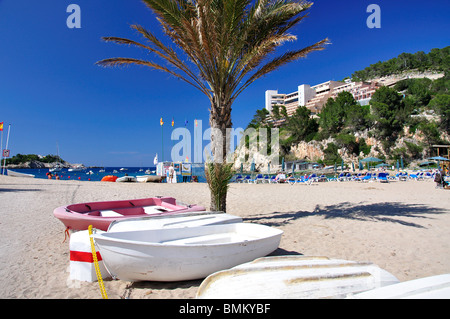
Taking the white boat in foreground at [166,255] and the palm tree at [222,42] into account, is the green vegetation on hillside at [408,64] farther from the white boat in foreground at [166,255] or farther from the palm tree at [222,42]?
the white boat in foreground at [166,255]

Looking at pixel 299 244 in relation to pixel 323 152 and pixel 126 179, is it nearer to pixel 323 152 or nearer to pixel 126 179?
pixel 126 179

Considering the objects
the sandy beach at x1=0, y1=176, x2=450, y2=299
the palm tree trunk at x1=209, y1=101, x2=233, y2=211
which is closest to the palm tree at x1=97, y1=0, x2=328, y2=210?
the palm tree trunk at x1=209, y1=101, x2=233, y2=211

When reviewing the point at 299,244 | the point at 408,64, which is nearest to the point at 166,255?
the point at 299,244

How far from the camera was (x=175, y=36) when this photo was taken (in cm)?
730

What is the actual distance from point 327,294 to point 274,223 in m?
5.06

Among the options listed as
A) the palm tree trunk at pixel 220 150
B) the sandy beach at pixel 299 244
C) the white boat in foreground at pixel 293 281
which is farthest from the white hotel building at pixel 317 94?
the white boat in foreground at pixel 293 281

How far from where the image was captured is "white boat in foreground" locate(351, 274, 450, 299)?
1.81m

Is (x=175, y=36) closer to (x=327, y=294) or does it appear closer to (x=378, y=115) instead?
(x=327, y=294)

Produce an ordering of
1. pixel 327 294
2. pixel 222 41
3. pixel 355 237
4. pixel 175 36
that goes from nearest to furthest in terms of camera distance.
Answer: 1. pixel 327 294
2. pixel 355 237
3. pixel 222 41
4. pixel 175 36

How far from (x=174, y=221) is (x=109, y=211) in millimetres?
2318

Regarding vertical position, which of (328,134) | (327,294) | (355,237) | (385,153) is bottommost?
(355,237)

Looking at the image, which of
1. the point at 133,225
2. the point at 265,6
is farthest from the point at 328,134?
the point at 133,225

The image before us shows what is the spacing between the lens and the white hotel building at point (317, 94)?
75.6 metres

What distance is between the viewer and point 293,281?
2172mm
